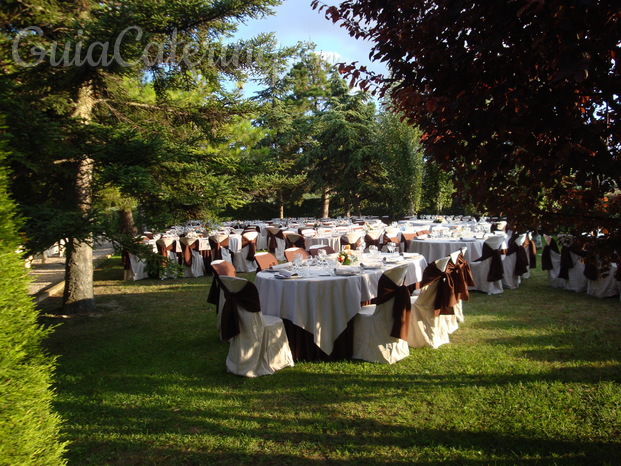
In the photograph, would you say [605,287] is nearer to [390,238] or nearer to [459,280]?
[459,280]

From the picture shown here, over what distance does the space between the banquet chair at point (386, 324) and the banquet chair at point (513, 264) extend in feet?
15.9

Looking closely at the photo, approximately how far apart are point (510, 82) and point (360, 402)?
123 inches

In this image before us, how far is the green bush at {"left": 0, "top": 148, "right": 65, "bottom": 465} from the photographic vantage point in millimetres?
1810

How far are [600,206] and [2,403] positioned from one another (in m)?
3.73

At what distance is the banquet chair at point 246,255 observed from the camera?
12.3m

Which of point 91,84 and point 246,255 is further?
point 246,255

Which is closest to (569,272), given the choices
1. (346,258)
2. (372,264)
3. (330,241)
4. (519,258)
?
(519,258)

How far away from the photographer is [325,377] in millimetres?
4547

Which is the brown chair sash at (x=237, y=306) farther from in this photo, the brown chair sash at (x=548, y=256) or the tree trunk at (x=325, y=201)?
the tree trunk at (x=325, y=201)

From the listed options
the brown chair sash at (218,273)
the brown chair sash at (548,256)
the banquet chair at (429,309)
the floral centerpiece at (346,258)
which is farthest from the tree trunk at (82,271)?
the brown chair sash at (548,256)

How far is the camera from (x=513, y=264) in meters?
8.95

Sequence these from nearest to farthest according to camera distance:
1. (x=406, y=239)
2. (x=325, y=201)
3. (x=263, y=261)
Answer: (x=263, y=261)
(x=406, y=239)
(x=325, y=201)

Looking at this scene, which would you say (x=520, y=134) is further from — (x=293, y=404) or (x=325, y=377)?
(x=325, y=377)

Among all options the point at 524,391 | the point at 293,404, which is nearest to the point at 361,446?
the point at 293,404
